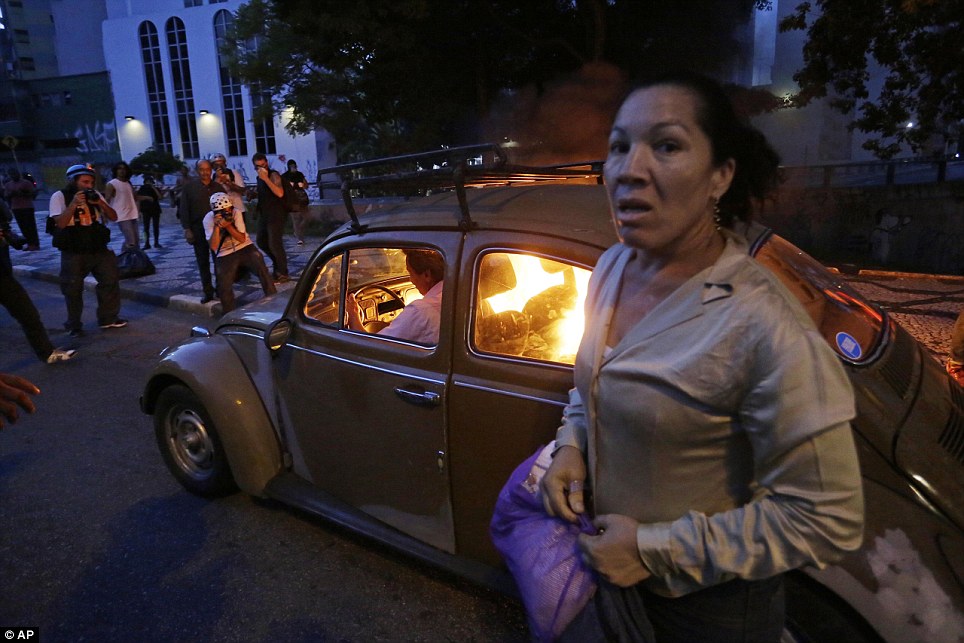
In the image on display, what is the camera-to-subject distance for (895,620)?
162 cm

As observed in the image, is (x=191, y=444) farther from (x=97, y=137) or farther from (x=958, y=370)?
(x=97, y=137)

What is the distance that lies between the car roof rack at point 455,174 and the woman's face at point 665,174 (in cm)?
109

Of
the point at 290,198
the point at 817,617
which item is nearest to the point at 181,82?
the point at 290,198

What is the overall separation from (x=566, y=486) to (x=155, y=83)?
50015 mm

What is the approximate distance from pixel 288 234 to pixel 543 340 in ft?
52.5

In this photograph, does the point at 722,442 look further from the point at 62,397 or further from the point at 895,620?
the point at 62,397

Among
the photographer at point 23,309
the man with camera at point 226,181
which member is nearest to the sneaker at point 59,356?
the photographer at point 23,309

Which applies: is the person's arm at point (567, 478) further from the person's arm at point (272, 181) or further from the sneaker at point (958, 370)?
the person's arm at point (272, 181)

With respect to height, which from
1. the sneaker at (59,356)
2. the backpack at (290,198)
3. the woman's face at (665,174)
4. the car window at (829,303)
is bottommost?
the sneaker at (59,356)

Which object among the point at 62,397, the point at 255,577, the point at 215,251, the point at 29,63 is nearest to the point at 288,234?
the point at 215,251

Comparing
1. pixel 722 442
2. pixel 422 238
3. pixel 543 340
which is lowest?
pixel 543 340

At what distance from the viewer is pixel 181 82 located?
1645 inches

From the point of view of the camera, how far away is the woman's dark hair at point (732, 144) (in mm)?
1212

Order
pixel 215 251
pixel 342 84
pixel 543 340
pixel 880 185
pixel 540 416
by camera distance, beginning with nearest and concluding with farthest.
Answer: pixel 540 416, pixel 543 340, pixel 215 251, pixel 880 185, pixel 342 84
